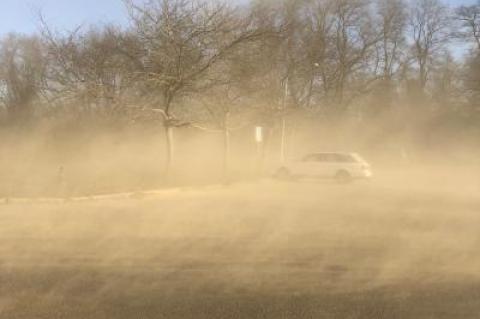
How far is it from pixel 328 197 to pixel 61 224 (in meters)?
9.22

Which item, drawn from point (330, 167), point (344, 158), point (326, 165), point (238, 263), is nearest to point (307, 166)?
point (326, 165)

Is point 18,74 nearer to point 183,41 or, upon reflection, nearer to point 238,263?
point 183,41

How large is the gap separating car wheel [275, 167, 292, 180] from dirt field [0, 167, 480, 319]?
12647 mm

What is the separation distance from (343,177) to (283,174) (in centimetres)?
284

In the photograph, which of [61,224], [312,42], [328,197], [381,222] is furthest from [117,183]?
[312,42]

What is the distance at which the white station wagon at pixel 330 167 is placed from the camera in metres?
25.7

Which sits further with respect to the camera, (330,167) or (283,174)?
(283,174)

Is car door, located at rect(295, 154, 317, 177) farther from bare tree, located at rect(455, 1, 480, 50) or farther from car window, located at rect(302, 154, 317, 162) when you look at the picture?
bare tree, located at rect(455, 1, 480, 50)

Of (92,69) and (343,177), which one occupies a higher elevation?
(92,69)

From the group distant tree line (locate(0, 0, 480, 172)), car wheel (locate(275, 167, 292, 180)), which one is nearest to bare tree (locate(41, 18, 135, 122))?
distant tree line (locate(0, 0, 480, 172))

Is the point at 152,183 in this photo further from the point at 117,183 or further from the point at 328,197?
the point at 328,197

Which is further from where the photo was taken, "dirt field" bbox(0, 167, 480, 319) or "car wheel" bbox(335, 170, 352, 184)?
"car wheel" bbox(335, 170, 352, 184)

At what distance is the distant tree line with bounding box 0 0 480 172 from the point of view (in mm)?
22219

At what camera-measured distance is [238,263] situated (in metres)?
7.70
